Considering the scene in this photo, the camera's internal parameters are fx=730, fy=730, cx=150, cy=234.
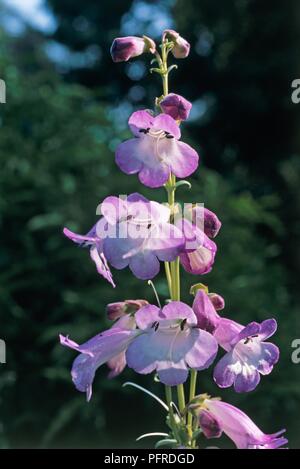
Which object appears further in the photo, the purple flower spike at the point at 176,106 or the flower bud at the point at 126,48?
the flower bud at the point at 126,48

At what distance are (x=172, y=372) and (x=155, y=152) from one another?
0.32m

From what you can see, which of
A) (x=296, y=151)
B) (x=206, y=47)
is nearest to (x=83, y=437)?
(x=296, y=151)

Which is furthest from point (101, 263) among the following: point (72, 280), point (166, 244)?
point (72, 280)

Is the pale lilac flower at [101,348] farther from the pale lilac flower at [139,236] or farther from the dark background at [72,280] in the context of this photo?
the dark background at [72,280]

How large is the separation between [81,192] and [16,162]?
39cm

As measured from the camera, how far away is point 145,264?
37.2 inches

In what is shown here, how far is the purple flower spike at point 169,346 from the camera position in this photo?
0.92m

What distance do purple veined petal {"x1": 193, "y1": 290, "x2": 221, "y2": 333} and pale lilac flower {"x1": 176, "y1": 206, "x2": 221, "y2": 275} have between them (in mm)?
38

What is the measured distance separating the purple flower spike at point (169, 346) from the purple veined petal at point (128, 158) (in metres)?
0.21

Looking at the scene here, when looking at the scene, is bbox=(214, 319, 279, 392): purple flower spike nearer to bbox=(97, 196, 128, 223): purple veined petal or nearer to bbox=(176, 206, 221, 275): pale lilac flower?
bbox=(176, 206, 221, 275): pale lilac flower

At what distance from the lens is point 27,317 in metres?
3.54

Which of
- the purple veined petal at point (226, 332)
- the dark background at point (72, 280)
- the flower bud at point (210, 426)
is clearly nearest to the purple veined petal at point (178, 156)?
the purple veined petal at point (226, 332)

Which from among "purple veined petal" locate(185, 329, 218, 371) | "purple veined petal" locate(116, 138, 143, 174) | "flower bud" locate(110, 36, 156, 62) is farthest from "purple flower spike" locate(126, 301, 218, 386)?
"flower bud" locate(110, 36, 156, 62)
